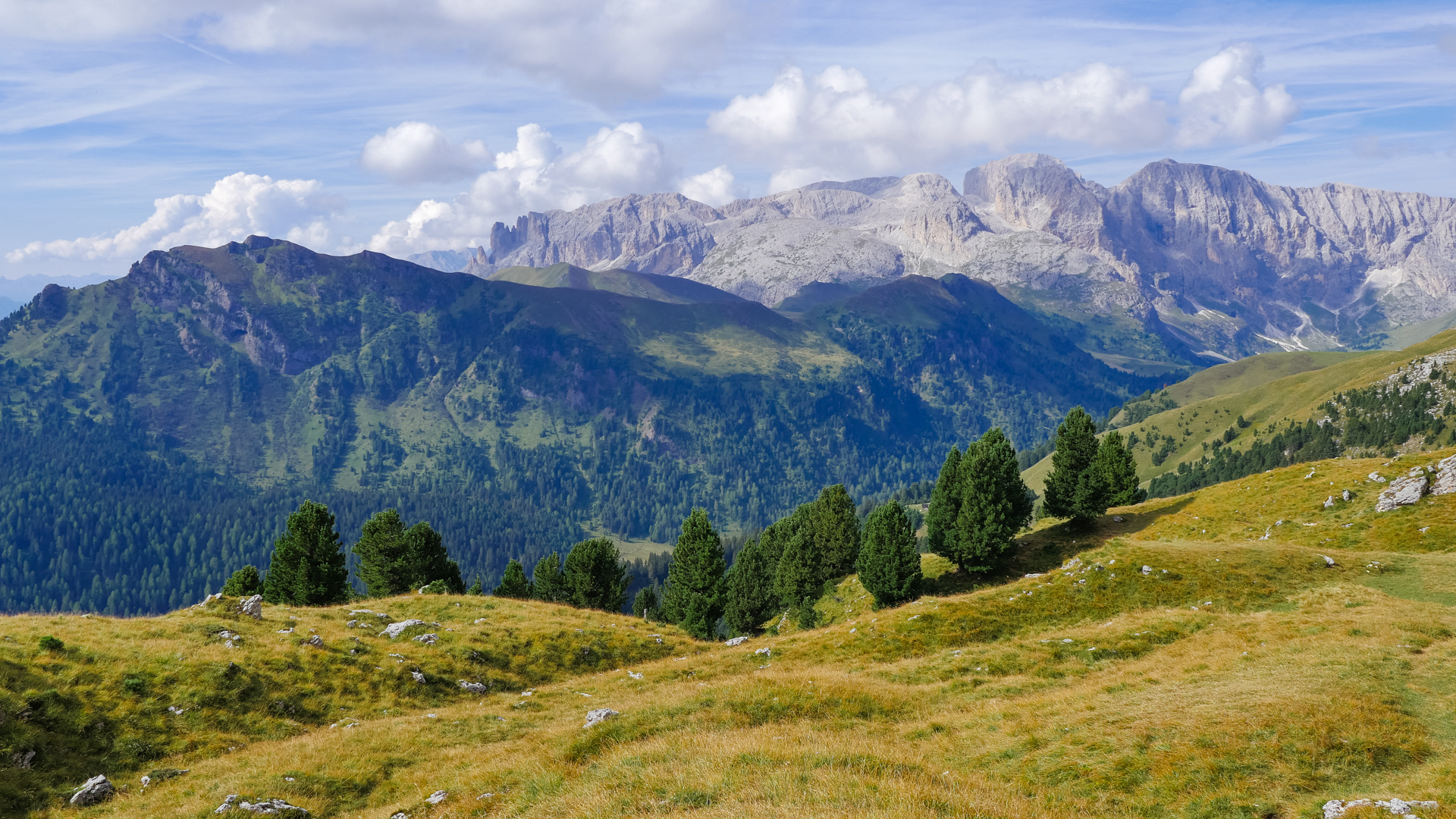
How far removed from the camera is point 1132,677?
31609mm

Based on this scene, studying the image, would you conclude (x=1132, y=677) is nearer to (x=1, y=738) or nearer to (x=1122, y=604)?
(x=1122, y=604)

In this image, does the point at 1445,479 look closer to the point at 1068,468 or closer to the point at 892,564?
the point at 1068,468

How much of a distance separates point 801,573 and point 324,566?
5262 centimetres

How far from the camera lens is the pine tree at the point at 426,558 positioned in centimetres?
8569

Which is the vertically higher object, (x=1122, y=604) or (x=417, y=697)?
(x=417, y=697)

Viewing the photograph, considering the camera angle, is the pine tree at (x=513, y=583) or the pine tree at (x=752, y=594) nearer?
the pine tree at (x=513, y=583)

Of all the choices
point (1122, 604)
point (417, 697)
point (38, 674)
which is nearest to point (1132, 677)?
point (1122, 604)

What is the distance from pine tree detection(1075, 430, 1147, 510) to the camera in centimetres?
7369

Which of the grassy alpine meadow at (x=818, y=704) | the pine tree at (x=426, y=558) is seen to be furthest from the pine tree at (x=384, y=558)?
the grassy alpine meadow at (x=818, y=704)

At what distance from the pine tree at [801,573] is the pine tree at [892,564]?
683 inches

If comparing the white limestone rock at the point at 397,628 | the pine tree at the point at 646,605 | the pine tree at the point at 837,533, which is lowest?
the pine tree at the point at 646,605

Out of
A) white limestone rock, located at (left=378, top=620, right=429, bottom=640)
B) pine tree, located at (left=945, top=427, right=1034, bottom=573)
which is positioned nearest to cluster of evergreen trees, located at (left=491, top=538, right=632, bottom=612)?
white limestone rock, located at (left=378, top=620, right=429, bottom=640)

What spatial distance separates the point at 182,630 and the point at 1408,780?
50747 mm

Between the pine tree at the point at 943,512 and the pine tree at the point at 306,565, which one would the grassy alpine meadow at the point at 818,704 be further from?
the pine tree at the point at 306,565
